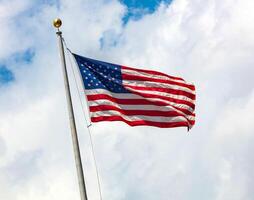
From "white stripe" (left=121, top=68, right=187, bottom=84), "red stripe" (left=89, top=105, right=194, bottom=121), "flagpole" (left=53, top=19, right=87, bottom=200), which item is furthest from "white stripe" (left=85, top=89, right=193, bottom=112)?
"flagpole" (left=53, top=19, right=87, bottom=200)

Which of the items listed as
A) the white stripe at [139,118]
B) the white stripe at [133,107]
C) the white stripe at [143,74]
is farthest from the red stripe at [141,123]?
the white stripe at [143,74]

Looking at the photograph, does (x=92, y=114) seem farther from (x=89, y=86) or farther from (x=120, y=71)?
(x=120, y=71)

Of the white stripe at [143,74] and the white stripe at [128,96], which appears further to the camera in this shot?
the white stripe at [143,74]

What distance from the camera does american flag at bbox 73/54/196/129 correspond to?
923 inches

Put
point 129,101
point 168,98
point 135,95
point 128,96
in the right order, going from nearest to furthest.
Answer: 1. point 129,101
2. point 128,96
3. point 135,95
4. point 168,98

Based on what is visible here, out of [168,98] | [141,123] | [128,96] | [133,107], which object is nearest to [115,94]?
[128,96]

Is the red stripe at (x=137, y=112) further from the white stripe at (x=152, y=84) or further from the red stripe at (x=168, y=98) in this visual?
the white stripe at (x=152, y=84)

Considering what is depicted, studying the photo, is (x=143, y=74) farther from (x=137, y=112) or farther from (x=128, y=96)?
(x=137, y=112)

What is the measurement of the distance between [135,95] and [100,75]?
210cm

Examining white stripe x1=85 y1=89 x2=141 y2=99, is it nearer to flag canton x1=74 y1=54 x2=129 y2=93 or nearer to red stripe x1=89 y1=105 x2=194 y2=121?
flag canton x1=74 y1=54 x2=129 y2=93

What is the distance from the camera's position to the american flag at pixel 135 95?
2345 cm

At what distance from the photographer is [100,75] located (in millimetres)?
24266

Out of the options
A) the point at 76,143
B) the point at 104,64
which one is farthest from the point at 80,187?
the point at 104,64

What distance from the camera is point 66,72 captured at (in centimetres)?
2100
